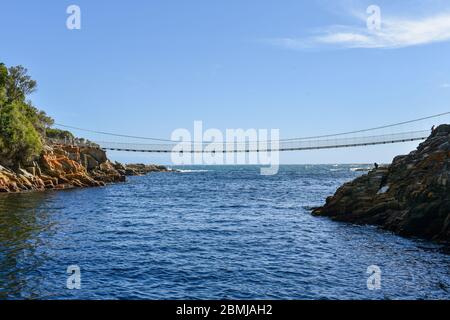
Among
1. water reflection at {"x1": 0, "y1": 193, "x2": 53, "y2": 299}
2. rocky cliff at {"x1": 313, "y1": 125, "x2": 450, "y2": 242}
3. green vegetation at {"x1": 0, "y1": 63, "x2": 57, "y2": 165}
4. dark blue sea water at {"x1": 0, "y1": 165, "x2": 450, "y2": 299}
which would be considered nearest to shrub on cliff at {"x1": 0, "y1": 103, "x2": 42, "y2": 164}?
green vegetation at {"x1": 0, "y1": 63, "x2": 57, "y2": 165}

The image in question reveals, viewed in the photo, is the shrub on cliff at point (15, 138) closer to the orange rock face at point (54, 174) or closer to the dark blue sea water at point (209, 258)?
the orange rock face at point (54, 174)

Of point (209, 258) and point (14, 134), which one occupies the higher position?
point (14, 134)

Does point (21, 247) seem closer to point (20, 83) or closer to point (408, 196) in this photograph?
point (408, 196)

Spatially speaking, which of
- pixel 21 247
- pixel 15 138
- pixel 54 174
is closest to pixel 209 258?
pixel 21 247

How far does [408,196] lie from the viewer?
3338cm

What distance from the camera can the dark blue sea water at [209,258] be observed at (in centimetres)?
1762

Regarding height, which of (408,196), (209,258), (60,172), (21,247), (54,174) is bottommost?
(209,258)

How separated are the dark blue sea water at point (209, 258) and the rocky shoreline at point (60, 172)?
91.6 feet

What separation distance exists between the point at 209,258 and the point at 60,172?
62.1 metres

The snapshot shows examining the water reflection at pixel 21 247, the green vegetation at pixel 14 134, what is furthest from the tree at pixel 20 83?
the water reflection at pixel 21 247

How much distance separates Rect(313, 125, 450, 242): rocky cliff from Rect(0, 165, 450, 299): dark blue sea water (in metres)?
1.63

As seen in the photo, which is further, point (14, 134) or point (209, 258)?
point (14, 134)

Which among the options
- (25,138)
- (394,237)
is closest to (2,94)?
(25,138)
